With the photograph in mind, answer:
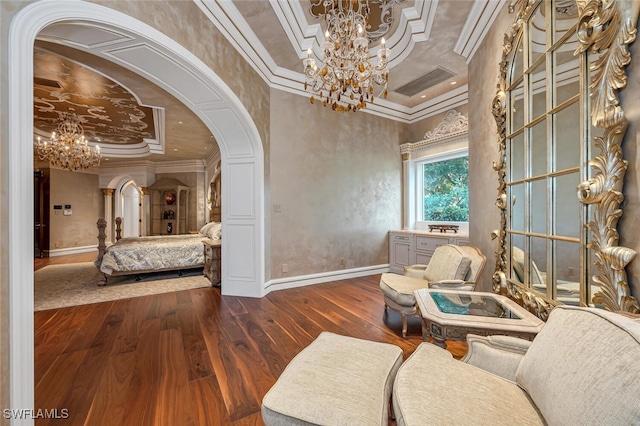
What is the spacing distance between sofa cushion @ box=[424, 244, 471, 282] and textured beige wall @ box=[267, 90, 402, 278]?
2009mm

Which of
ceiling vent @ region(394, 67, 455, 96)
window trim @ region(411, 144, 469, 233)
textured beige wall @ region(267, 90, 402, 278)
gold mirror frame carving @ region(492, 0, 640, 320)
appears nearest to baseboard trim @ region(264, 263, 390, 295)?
textured beige wall @ region(267, 90, 402, 278)

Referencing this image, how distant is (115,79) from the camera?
3.77 metres

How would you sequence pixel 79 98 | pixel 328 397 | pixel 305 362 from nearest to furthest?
pixel 328 397 → pixel 305 362 → pixel 79 98

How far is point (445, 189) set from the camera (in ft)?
16.9

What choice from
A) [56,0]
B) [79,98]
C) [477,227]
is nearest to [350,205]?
[477,227]

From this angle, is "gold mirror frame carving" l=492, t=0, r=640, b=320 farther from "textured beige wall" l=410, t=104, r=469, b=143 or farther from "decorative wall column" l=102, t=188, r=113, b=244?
"decorative wall column" l=102, t=188, r=113, b=244

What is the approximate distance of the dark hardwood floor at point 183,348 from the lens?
66.3 inches

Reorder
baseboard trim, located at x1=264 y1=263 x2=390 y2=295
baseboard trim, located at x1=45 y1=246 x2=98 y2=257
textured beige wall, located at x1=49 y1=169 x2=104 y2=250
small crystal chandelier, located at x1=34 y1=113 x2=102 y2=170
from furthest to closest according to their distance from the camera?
textured beige wall, located at x1=49 y1=169 x2=104 y2=250
baseboard trim, located at x1=45 y1=246 x2=98 y2=257
small crystal chandelier, located at x1=34 y1=113 x2=102 y2=170
baseboard trim, located at x1=264 y1=263 x2=390 y2=295

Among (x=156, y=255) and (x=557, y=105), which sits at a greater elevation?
(x=557, y=105)

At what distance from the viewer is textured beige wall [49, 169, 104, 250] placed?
8.04 metres

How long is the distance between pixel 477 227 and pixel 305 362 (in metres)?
2.44

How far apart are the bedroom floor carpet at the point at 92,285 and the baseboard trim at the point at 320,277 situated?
124 cm

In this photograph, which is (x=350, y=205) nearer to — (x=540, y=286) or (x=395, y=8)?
(x=395, y=8)

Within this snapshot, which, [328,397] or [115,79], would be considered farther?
[115,79]
